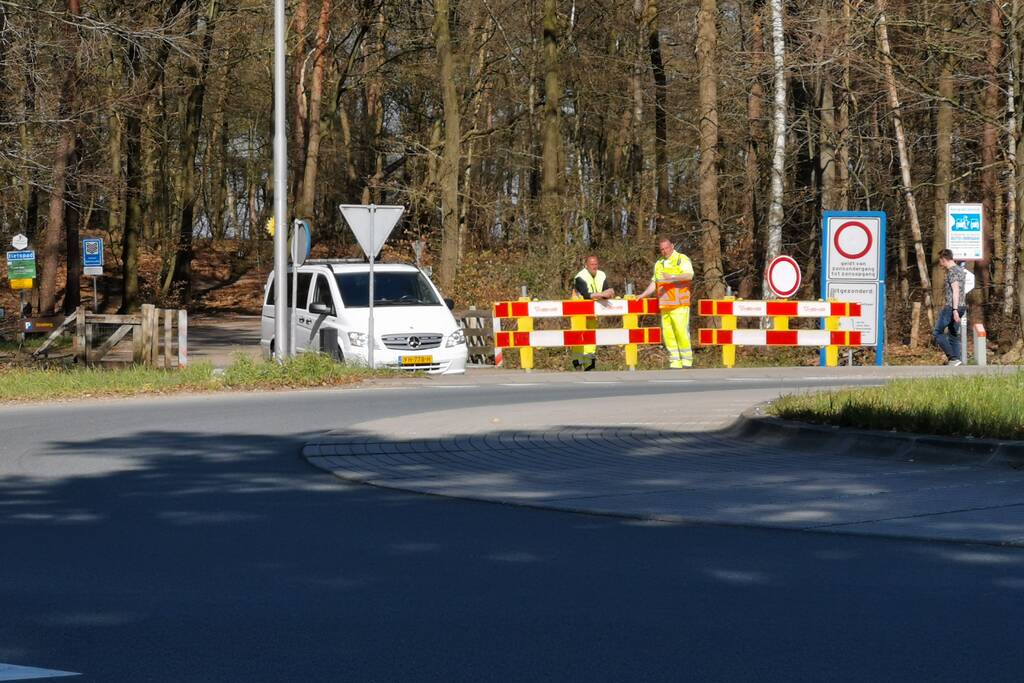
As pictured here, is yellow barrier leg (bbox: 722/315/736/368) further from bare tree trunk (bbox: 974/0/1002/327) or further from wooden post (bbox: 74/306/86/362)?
wooden post (bbox: 74/306/86/362)

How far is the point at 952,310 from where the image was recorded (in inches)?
1009

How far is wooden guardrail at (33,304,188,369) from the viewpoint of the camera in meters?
26.2

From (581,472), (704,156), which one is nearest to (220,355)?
(704,156)

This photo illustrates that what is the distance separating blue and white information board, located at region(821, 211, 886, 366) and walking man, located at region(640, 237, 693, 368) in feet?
8.73

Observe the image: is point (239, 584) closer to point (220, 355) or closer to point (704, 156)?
point (704, 156)

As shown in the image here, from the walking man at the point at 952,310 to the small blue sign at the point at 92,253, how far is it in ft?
75.3

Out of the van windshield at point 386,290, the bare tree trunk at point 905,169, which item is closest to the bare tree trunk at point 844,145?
the bare tree trunk at point 905,169

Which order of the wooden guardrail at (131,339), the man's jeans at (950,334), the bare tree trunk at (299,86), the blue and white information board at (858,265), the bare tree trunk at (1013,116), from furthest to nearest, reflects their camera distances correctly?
the bare tree trunk at (299,86) → the bare tree trunk at (1013,116) → the wooden guardrail at (131,339) → the man's jeans at (950,334) → the blue and white information board at (858,265)

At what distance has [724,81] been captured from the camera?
127ft

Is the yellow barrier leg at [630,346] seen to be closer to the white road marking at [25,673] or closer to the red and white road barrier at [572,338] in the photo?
the red and white road barrier at [572,338]

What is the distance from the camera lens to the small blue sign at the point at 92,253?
40.7 m

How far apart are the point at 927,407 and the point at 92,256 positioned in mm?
31495

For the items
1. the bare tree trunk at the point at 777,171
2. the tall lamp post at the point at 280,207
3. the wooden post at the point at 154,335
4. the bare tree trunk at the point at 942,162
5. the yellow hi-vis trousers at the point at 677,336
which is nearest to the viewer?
the tall lamp post at the point at 280,207

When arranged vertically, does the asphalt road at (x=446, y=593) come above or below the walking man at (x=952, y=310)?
below
